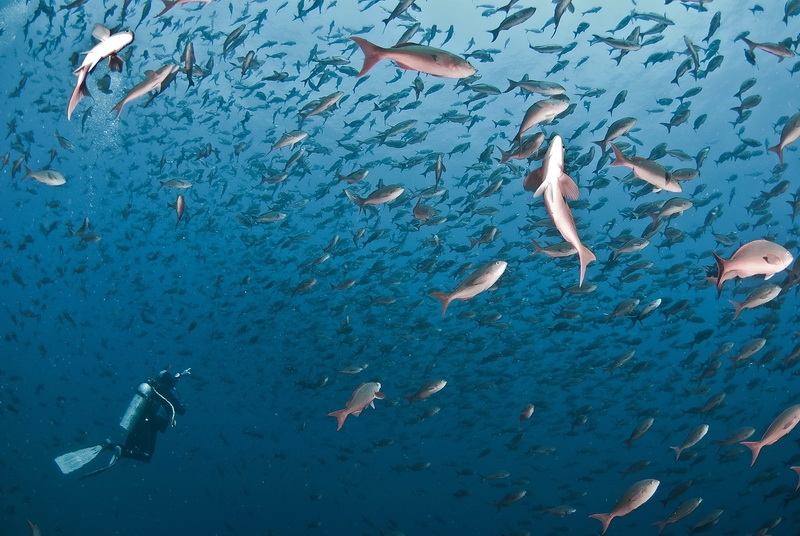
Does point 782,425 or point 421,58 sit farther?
point 782,425

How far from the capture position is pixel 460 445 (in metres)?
37.2

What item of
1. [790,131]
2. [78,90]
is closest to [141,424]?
[78,90]

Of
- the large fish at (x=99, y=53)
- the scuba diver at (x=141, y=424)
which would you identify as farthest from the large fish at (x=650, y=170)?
the scuba diver at (x=141, y=424)

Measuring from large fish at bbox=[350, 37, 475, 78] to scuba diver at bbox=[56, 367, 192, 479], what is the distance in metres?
10.4

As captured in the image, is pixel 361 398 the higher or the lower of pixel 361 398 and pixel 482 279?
the lower

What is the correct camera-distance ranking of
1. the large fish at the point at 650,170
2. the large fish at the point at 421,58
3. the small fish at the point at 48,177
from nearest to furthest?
1. the large fish at the point at 421,58
2. the large fish at the point at 650,170
3. the small fish at the point at 48,177

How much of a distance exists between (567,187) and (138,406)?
39.6 feet

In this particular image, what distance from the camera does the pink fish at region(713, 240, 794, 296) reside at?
351cm

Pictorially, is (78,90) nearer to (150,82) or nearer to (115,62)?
(115,62)

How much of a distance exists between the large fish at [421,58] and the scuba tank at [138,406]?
431 inches

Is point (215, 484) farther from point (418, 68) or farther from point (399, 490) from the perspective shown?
point (418, 68)

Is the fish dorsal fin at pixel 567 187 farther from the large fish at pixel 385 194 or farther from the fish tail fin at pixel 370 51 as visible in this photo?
the large fish at pixel 385 194

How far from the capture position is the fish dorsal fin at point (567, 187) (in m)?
1.90

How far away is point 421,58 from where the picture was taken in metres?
2.53
